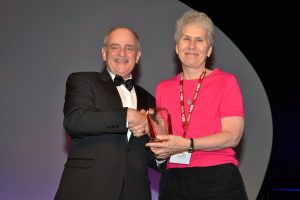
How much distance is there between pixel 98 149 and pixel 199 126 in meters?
0.66

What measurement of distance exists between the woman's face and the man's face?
0.46 metres

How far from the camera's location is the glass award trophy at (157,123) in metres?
2.53

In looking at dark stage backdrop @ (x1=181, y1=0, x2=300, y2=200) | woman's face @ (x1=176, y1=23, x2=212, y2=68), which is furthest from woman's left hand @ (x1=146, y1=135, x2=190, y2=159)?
dark stage backdrop @ (x1=181, y1=0, x2=300, y2=200)

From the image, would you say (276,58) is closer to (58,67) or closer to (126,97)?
(58,67)

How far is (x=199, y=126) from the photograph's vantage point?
8.54ft

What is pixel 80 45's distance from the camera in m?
5.40

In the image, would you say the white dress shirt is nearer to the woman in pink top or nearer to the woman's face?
the woman in pink top

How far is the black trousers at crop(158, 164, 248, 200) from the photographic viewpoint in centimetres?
242

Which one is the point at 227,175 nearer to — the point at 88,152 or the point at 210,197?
the point at 210,197

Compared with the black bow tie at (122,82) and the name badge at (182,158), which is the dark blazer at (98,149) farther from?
the name badge at (182,158)

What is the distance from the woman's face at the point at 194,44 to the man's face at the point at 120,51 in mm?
465

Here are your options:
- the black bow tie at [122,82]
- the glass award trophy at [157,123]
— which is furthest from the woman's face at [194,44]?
the black bow tie at [122,82]

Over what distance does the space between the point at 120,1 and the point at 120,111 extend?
3.19 meters

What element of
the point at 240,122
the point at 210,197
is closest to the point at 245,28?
the point at 240,122
